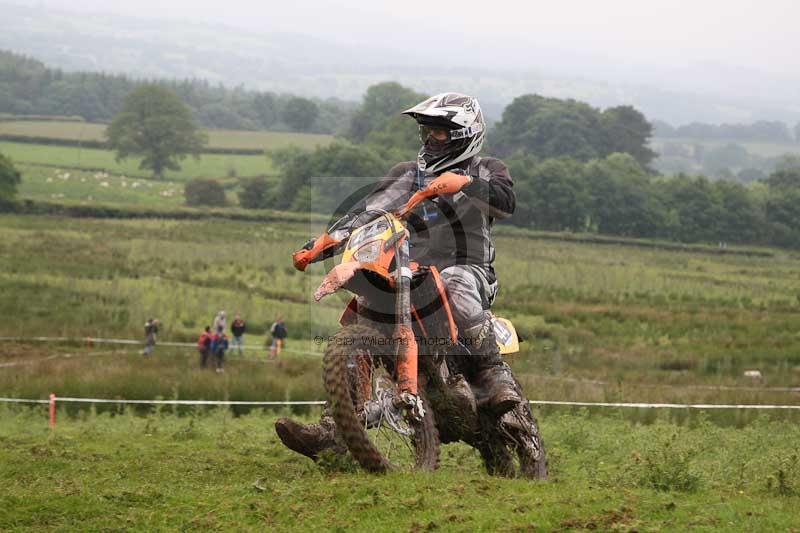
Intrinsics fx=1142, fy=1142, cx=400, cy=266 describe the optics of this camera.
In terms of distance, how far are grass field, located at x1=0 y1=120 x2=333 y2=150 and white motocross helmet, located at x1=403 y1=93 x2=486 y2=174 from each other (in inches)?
4801

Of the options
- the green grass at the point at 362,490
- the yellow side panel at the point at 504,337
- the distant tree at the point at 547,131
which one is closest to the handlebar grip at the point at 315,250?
the green grass at the point at 362,490

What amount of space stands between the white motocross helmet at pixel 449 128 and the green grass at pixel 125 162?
372 feet

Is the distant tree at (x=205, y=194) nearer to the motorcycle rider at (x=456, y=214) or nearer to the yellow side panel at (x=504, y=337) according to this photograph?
the yellow side panel at (x=504, y=337)

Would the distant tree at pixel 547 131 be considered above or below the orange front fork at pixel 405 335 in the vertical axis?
above

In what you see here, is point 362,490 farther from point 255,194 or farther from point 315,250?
point 255,194

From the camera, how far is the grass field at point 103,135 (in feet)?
452

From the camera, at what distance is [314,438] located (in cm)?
981

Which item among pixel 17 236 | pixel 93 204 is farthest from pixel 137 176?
pixel 17 236

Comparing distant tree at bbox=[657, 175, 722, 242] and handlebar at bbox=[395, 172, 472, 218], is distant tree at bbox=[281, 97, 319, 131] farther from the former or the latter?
handlebar at bbox=[395, 172, 472, 218]

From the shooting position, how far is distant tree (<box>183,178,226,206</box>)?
106m

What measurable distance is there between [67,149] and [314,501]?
132 m

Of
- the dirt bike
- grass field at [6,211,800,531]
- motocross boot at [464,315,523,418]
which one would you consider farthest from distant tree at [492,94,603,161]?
the dirt bike

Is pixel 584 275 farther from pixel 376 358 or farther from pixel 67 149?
pixel 67 149

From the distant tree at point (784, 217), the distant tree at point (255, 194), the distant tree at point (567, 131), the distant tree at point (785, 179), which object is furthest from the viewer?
the distant tree at point (567, 131)
